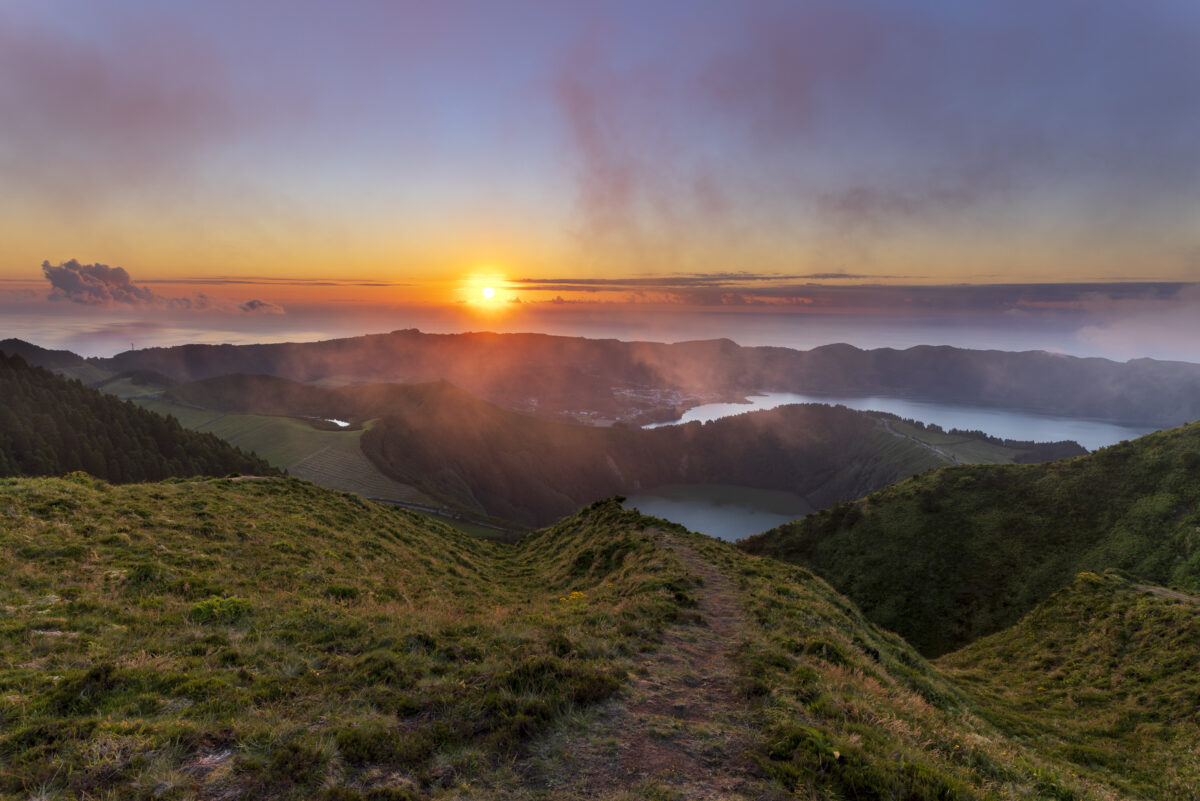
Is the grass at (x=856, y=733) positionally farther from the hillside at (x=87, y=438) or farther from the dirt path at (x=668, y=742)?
the hillside at (x=87, y=438)

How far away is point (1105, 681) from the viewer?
2202 centimetres

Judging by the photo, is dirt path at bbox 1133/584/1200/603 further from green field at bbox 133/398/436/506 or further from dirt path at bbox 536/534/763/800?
green field at bbox 133/398/436/506

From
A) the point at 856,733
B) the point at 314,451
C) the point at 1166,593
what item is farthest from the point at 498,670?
the point at 314,451

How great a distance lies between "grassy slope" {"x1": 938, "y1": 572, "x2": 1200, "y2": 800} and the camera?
1612cm

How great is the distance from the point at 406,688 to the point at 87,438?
13453cm

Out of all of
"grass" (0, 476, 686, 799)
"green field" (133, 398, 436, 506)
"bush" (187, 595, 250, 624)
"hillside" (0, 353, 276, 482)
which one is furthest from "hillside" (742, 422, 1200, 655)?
"hillside" (0, 353, 276, 482)

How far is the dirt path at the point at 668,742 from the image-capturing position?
7.46m

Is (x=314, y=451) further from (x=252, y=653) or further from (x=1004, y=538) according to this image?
(x=1004, y=538)

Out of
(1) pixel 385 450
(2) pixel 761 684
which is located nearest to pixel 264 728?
(2) pixel 761 684

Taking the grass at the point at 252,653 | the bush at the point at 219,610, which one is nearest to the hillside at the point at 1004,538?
the grass at the point at 252,653

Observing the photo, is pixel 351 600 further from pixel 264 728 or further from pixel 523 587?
pixel 523 587

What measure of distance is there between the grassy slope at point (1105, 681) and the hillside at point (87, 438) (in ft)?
441

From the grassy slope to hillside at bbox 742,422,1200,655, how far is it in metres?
12.0

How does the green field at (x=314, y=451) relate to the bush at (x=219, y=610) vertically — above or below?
below
